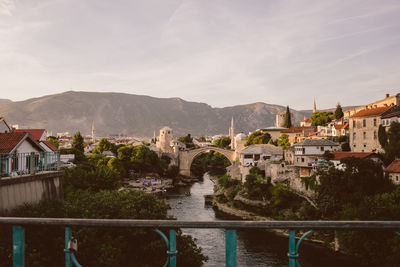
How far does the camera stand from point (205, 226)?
240 cm

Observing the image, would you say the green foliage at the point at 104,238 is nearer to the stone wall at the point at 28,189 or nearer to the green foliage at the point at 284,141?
the stone wall at the point at 28,189

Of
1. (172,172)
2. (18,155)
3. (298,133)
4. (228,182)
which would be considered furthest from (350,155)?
(172,172)

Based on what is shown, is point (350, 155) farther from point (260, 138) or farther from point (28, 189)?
point (260, 138)

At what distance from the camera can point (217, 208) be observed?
1513 inches

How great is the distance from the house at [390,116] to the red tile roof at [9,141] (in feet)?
104

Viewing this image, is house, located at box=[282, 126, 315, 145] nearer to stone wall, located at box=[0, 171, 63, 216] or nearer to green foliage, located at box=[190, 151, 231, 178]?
green foliage, located at box=[190, 151, 231, 178]

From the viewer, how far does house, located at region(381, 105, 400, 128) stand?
30703mm

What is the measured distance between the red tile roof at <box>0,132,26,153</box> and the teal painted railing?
10541 mm

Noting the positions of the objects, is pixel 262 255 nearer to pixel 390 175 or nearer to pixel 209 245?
pixel 209 245

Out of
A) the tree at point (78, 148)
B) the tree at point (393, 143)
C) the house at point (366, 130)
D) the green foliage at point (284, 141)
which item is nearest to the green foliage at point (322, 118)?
the green foliage at point (284, 141)

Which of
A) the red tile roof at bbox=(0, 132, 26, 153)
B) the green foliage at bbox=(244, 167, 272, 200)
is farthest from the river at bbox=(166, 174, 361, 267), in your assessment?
the red tile roof at bbox=(0, 132, 26, 153)

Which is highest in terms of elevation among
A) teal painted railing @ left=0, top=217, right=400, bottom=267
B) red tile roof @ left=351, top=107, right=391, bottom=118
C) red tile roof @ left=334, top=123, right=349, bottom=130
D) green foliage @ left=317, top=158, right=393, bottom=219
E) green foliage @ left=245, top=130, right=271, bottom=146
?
red tile roof @ left=351, top=107, right=391, bottom=118

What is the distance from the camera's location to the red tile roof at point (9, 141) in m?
11.7

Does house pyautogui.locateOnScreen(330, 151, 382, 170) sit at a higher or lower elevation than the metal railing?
lower
